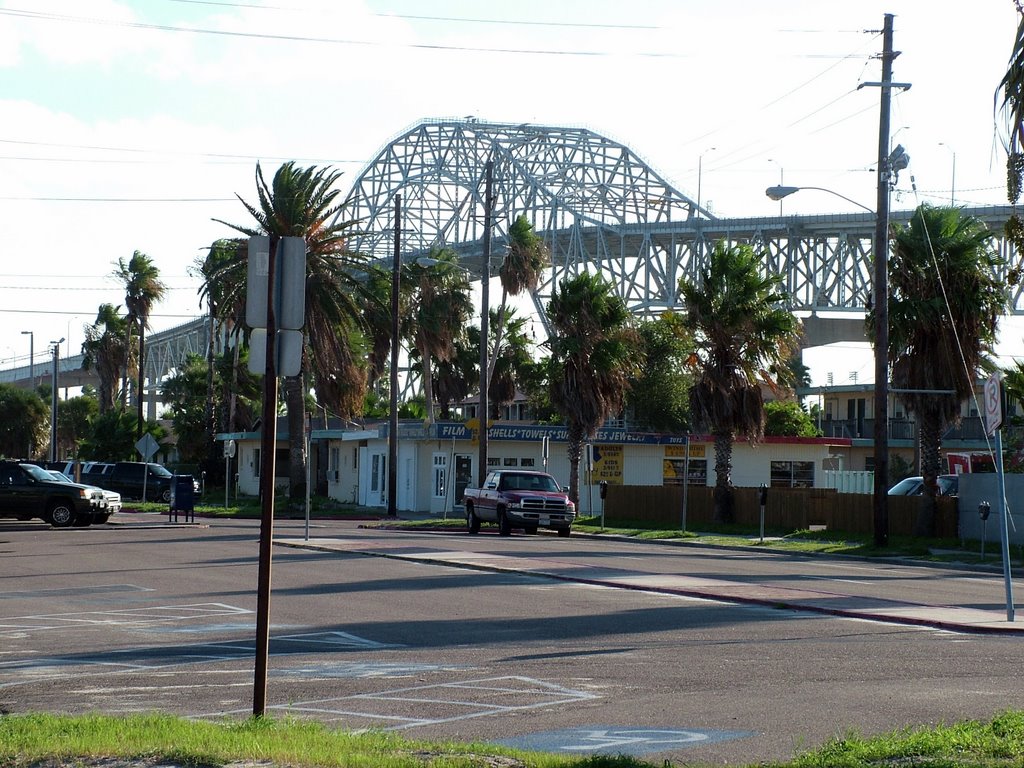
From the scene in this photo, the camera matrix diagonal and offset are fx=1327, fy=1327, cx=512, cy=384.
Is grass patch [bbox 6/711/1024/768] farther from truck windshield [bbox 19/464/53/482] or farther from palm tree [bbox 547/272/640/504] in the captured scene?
palm tree [bbox 547/272/640/504]

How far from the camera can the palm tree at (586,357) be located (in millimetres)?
46188

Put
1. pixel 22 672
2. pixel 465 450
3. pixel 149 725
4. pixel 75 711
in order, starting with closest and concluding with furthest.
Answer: pixel 149 725
pixel 75 711
pixel 22 672
pixel 465 450

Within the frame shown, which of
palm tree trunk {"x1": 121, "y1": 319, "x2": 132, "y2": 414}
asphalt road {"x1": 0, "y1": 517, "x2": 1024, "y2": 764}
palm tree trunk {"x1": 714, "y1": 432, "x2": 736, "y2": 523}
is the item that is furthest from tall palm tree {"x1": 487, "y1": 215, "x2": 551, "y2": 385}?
palm tree trunk {"x1": 121, "y1": 319, "x2": 132, "y2": 414}

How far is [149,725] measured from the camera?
26.6 feet

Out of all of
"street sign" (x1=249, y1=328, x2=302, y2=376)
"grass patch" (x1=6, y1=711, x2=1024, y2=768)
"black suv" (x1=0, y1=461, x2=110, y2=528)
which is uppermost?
"street sign" (x1=249, y1=328, x2=302, y2=376)

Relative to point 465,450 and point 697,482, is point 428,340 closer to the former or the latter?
point 465,450

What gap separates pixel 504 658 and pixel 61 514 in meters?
28.5

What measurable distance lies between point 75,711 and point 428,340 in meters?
55.2

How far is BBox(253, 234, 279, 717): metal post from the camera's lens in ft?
26.8

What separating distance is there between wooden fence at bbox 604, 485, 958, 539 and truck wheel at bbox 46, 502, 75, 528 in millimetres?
17442

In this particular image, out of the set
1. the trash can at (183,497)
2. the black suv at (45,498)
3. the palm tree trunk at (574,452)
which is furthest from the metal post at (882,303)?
the black suv at (45,498)

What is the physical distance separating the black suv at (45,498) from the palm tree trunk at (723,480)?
1856 cm

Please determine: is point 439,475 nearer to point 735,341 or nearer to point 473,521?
point 473,521

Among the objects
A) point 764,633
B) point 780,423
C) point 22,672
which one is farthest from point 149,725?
point 780,423
